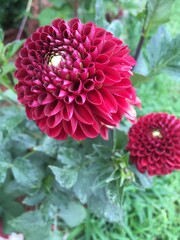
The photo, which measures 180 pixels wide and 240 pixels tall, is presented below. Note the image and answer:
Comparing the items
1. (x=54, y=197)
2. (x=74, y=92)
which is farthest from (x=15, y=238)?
(x=74, y=92)

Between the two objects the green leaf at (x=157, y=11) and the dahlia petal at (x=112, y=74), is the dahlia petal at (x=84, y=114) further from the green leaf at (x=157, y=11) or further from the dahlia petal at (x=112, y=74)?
the green leaf at (x=157, y=11)

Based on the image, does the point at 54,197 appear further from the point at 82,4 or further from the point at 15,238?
the point at 82,4

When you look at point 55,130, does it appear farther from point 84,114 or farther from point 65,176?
point 65,176

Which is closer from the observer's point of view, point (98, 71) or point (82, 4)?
point (98, 71)

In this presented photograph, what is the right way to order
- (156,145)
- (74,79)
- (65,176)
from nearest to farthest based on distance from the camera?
(74,79) → (156,145) → (65,176)

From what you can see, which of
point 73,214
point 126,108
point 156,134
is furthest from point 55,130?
point 73,214

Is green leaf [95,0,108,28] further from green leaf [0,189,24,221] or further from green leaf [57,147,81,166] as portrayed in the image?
green leaf [0,189,24,221]
